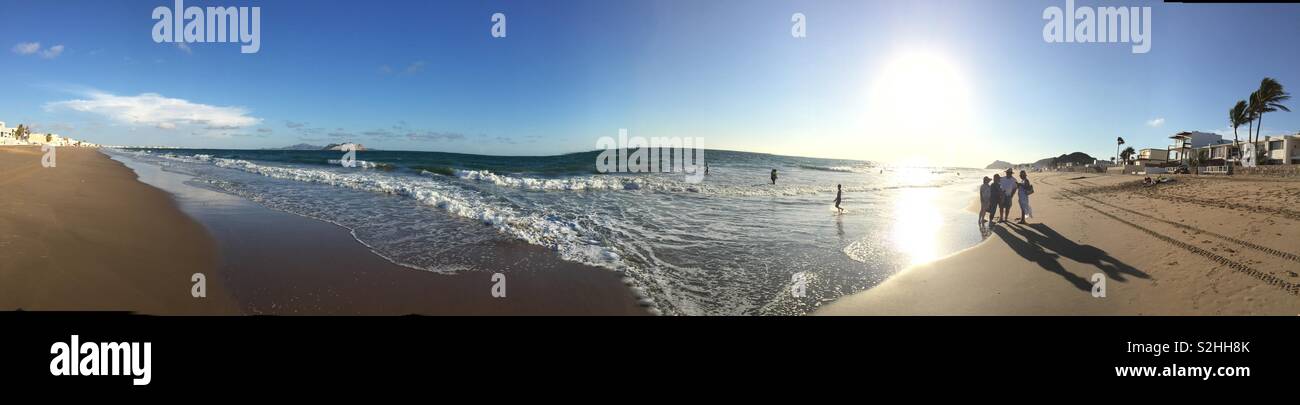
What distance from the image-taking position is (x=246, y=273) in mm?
5855

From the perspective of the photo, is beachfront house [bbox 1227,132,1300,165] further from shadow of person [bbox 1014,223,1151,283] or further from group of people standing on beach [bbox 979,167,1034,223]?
shadow of person [bbox 1014,223,1151,283]

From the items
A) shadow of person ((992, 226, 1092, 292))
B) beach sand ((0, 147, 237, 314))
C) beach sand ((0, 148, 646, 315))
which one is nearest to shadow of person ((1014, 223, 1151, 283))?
shadow of person ((992, 226, 1092, 292))

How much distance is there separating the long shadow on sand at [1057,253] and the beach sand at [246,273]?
6.64 m

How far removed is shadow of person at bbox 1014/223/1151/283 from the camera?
662 cm

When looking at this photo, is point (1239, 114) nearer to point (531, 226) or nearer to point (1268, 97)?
point (1268, 97)

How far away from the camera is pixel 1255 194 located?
572 inches

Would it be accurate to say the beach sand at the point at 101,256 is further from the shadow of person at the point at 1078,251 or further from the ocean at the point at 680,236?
the shadow of person at the point at 1078,251

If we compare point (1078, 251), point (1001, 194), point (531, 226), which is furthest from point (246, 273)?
point (1001, 194)

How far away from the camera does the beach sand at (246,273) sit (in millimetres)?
4832
